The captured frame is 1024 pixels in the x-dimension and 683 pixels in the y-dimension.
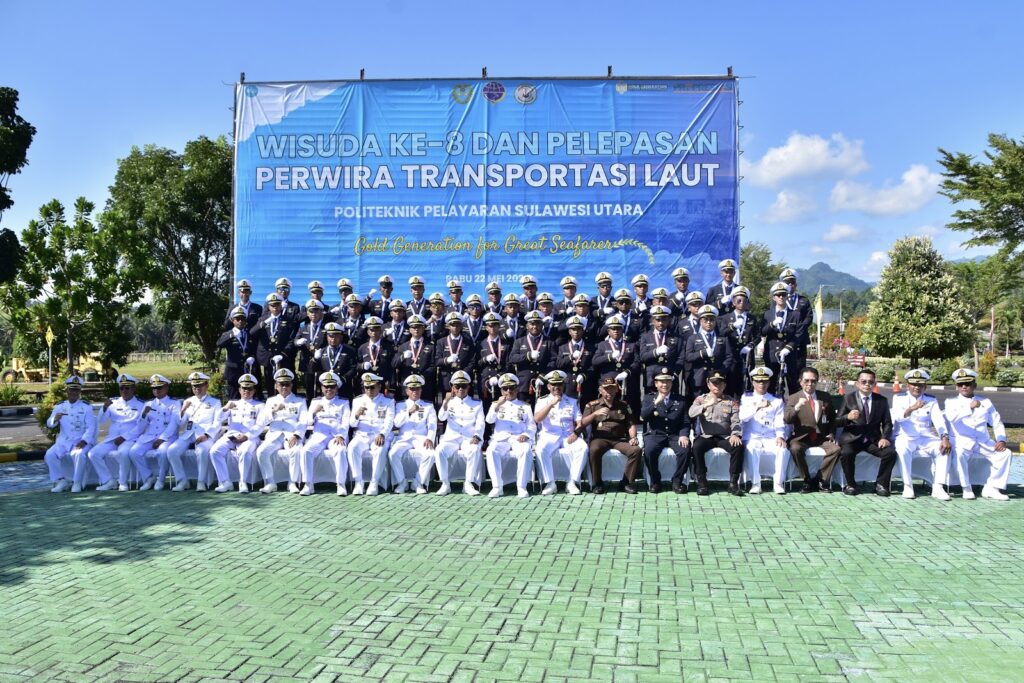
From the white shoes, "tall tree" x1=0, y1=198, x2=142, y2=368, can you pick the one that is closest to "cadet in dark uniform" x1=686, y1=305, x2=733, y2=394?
the white shoes

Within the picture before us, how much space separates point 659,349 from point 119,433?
6.62m

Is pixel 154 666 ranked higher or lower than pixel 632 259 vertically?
lower

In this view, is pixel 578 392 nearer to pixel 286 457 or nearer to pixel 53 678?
pixel 286 457

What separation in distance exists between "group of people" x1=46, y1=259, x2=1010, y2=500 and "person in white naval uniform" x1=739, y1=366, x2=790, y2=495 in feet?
0.06

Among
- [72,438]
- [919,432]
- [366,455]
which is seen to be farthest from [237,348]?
[919,432]

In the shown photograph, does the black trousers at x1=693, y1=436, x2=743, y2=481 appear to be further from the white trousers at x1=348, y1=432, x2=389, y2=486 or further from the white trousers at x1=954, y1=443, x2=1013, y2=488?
the white trousers at x1=348, y1=432, x2=389, y2=486

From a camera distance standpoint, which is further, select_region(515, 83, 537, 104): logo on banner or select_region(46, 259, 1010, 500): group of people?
select_region(515, 83, 537, 104): logo on banner

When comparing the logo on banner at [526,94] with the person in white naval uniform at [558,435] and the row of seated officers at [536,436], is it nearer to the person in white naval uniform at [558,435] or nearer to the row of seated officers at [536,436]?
the row of seated officers at [536,436]

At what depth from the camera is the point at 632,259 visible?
1247 cm

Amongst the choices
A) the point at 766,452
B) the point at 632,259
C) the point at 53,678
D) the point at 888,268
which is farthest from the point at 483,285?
the point at 888,268

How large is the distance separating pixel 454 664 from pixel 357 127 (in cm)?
1060

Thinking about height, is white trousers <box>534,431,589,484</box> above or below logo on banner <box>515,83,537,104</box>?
below

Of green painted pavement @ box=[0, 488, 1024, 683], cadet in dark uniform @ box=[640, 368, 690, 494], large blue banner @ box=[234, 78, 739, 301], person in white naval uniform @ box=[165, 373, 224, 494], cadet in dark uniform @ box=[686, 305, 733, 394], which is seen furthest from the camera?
large blue banner @ box=[234, 78, 739, 301]

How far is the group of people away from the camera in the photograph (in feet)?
27.1
